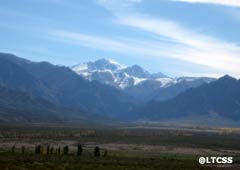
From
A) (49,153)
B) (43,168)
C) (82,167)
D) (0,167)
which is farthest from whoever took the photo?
(49,153)

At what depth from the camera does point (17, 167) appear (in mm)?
68375

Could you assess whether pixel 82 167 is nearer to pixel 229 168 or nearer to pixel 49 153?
pixel 229 168

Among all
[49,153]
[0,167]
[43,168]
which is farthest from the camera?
[49,153]

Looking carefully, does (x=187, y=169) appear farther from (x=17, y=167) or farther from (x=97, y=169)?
(x=17, y=167)

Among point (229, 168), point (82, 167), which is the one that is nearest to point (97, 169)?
point (82, 167)

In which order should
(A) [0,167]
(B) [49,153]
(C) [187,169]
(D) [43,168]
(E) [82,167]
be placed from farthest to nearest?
(B) [49,153] → (C) [187,169] → (E) [82,167] → (D) [43,168] → (A) [0,167]

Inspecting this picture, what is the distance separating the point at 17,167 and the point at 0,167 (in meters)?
3.13

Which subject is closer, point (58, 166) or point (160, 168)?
point (58, 166)

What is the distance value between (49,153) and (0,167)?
3991 centimetres

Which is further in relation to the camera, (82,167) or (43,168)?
(82,167)

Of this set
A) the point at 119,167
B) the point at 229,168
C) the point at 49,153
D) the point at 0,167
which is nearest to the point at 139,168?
the point at 119,167

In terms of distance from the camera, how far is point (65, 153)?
4225 inches

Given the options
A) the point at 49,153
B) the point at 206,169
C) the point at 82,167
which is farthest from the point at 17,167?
the point at 49,153

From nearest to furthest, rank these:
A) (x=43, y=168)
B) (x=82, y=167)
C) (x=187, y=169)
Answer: (x=43, y=168) < (x=82, y=167) < (x=187, y=169)
